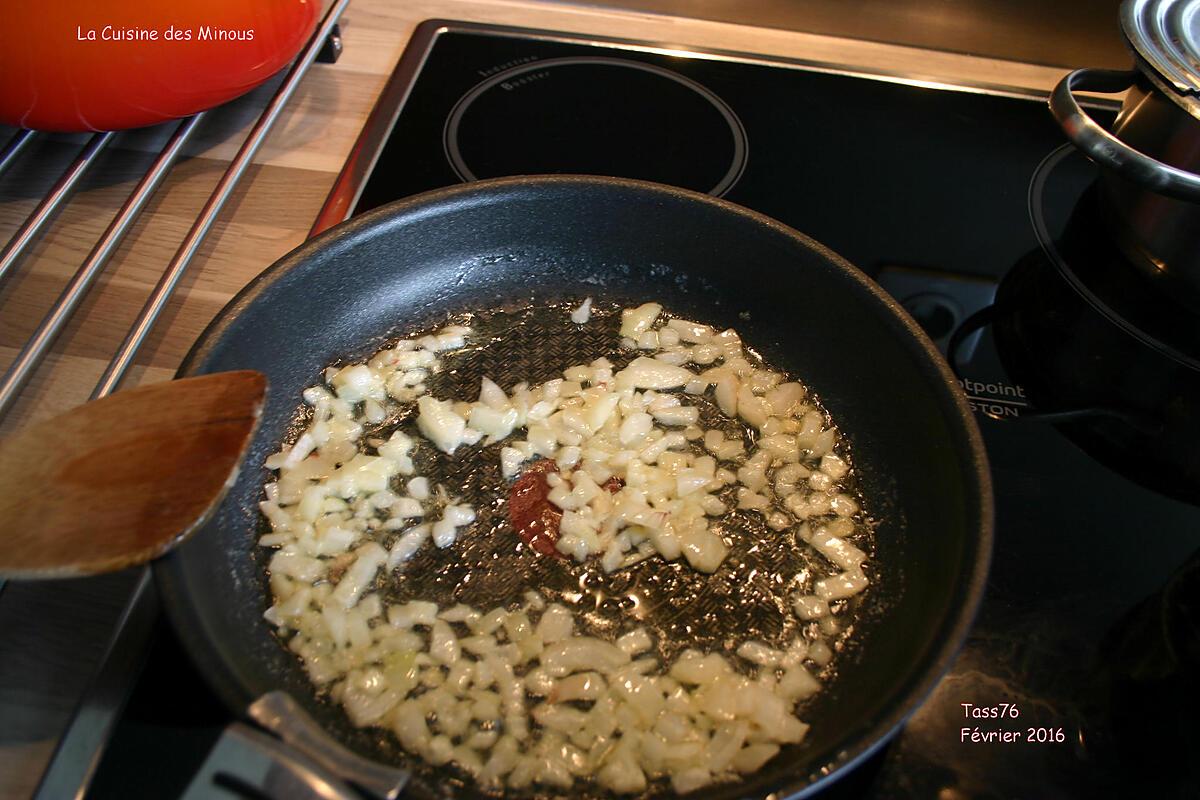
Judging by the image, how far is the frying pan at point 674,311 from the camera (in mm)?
579

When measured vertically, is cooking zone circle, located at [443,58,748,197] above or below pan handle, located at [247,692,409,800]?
above

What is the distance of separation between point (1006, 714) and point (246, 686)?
0.53 meters

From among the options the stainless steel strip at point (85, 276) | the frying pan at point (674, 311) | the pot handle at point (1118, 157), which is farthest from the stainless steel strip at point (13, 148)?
the pot handle at point (1118, 157)

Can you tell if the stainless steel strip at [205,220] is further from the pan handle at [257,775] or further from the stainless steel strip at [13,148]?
the pan handle at [257,775]

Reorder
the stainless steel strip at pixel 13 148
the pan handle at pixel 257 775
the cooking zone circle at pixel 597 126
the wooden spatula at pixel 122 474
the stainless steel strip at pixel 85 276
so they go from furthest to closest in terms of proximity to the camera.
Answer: the cooking zone circle at pixel 597 126
the stainless steel strip at pixel 13 148
the stainless steel strip at pixel 85 276
the wooden spatula at pixel 122 474
the pan handle at pixel 257 775

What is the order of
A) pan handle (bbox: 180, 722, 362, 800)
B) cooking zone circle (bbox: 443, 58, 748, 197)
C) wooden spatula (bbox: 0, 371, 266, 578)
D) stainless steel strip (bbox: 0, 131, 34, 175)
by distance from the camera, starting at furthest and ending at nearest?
cooking zone circle (bbox: 443, 58, 748, 197) → stainless steel strip (bbox: 0, 131, 34, 175) → wooden spatula (bbox: 0, 371, 266, 578) → pan handle (bbox: 180, 722, 362, 800)

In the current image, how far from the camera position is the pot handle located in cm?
73

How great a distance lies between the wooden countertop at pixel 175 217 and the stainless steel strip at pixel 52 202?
0.9 inches

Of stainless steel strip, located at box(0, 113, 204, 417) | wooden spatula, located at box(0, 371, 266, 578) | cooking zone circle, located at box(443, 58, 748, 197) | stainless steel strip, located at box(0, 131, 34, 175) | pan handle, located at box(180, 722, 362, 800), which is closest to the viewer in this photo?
pan handle, located at box(180, 722, 362, 800)

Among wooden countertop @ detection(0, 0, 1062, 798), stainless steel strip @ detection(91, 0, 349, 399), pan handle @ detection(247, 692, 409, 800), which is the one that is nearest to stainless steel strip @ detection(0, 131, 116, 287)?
wooden countertop @ detection(0, 0, 1062, 798)

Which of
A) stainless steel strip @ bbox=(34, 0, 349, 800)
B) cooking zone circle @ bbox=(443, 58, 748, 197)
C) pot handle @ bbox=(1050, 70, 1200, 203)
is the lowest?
stainless steel strip @ bbox=(34, 0, 349, 800)

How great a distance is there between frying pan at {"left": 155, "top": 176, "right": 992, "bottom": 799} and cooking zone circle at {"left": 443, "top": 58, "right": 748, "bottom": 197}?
0.14 metres

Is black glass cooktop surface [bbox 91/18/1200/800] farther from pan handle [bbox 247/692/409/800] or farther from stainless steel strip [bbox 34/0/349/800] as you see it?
pan handle [bbox 247/692/409/800]

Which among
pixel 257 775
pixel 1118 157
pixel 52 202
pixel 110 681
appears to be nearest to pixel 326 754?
pixel 257 775
